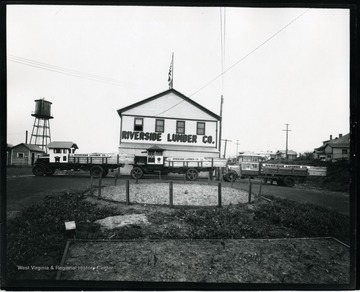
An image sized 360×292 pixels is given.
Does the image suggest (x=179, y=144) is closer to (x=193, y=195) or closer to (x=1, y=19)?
(x=193, y=195)

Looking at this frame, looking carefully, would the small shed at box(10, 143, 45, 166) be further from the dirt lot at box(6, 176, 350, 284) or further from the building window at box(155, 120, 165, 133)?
the building window at box(155, 120, 165, 133)

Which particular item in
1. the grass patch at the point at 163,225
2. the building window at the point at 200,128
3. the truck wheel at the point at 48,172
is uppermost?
the building window at the point at 200,128

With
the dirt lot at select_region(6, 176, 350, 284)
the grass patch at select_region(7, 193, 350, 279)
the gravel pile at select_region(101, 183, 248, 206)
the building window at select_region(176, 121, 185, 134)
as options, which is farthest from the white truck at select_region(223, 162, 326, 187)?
the dirt lot at select_region(6, 176, 350, 284)

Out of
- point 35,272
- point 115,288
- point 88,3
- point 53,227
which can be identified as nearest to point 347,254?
point 115,288

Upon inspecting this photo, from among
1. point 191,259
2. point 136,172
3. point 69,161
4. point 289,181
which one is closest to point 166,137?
point 136,172

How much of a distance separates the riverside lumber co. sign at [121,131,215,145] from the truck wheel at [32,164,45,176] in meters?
6.22

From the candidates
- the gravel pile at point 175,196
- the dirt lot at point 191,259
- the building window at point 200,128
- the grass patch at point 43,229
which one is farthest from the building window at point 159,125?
the dirt lot at point 191,259

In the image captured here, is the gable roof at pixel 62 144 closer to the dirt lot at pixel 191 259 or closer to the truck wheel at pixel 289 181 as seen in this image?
the dirt lot at pixel 191 259

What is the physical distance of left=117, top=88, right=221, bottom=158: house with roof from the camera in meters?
13.8

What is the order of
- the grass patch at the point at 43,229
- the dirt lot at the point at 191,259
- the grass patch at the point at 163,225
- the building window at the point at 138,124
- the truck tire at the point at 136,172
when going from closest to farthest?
the dirt lot at the point at 191,259
the grass patch at the point at 43,229
the grass patch at the point at 163,225
the truck tire at the point at 136,172
the building window at the point at 138,124

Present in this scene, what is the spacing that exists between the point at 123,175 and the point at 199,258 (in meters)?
9.55

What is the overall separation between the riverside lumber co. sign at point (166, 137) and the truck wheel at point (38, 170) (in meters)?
6.22

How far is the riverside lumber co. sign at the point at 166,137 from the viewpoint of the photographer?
1373 cm

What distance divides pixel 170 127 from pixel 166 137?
33.6 inches
